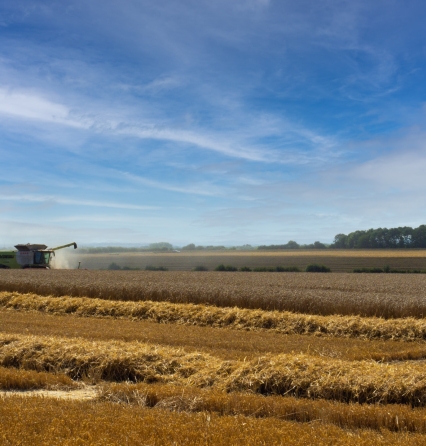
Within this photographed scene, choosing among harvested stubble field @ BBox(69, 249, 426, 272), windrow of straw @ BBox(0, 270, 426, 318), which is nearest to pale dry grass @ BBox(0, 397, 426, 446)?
windrow of straw @ BBox(0, 270, 426, 318)

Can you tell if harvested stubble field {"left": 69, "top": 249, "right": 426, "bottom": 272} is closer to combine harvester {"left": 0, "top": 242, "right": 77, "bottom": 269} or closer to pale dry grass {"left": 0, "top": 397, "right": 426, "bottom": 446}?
combine harvester {"left": 0, "top": 242, "right": 77, "bottom": 269}

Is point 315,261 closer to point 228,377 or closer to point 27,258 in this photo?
point 27,258

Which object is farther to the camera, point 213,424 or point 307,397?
point 307,397

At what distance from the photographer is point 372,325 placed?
621 inches

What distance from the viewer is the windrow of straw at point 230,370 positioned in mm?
7758

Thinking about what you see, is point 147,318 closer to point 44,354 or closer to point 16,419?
point 44,354

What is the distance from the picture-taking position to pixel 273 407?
6.85 metres

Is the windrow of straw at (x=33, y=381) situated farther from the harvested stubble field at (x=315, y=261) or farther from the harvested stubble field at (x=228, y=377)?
the harvested stubble field at (x=315, y=261)

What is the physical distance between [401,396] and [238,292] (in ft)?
43.1

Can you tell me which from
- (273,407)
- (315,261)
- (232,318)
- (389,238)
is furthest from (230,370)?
(389,238)

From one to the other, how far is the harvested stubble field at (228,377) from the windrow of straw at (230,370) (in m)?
0.02

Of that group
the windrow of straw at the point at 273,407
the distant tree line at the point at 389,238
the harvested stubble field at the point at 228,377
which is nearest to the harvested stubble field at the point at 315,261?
the distant tree line at the point at 389,238

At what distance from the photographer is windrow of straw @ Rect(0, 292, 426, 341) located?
51.1 ft

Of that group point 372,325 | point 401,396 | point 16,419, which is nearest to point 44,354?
point 16,419
